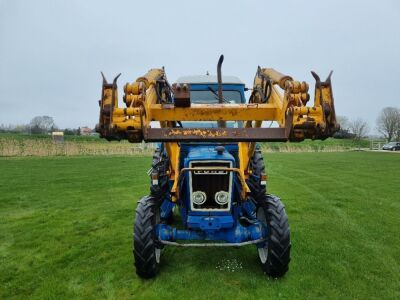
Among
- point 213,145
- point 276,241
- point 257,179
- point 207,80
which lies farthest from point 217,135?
point 207,80

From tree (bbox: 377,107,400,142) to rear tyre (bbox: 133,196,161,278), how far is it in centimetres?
7321

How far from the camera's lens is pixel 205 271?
172 inches

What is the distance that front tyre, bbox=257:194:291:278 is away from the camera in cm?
400

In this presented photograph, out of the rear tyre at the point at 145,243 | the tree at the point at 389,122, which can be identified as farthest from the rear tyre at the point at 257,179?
the tree at the point at 389,122

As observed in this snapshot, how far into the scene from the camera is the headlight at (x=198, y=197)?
417 centimetres

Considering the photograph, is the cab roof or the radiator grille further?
the cab roof

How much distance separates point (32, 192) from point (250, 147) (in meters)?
8.13

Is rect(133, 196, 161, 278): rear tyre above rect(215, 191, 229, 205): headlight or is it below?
below

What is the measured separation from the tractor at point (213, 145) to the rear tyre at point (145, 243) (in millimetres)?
11

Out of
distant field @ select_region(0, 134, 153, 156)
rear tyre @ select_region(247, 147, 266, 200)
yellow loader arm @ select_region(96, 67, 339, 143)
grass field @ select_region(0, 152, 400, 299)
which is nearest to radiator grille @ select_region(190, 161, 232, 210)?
rear tyre @ select_region(247, 147, 266, 200)

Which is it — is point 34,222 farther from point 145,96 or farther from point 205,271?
point 145,96

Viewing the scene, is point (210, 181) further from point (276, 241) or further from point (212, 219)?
point (276, 241)

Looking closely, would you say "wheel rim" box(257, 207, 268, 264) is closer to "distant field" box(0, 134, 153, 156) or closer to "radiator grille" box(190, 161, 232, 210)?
"radiator grille" box(190, 161, 232, 210)

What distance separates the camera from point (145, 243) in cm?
402
